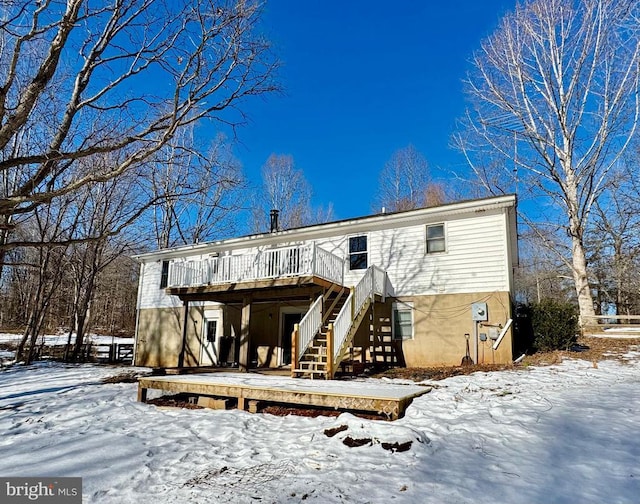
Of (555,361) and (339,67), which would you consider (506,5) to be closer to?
(339,67)

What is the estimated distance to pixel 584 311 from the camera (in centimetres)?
1752

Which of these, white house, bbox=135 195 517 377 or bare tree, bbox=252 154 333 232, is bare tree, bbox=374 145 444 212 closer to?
bare tree, bbox=252 154 333 232

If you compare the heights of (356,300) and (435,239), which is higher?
(435,239)

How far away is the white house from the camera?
425 inches

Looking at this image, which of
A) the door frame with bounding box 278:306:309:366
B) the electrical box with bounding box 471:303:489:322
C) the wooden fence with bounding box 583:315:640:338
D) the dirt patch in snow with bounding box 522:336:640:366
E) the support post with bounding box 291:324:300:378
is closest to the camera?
the support post with bounding box 291:324:300:378

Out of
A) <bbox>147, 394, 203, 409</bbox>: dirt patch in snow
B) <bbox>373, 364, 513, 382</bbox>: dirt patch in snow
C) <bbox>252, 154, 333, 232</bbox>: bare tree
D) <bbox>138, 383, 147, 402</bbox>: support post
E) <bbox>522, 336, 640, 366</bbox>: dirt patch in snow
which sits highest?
<bbox>252, 154, 333, 232</bbox>: bare tree

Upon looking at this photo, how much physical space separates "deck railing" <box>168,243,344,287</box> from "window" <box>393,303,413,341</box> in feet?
6.69

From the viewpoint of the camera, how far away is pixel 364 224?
13.4 meters

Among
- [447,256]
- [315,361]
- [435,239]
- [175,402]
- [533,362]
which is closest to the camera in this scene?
[175,402]

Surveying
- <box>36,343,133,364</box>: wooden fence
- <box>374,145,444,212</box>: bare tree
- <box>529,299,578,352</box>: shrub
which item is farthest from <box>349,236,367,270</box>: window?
<box>374,145,444,212</box>: bare tree

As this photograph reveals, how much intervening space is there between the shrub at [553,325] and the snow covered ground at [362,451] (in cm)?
423

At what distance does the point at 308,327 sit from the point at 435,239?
5.05 meters

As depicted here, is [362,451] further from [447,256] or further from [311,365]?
[447,256]

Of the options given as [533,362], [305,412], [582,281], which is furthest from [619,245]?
[305,412]
